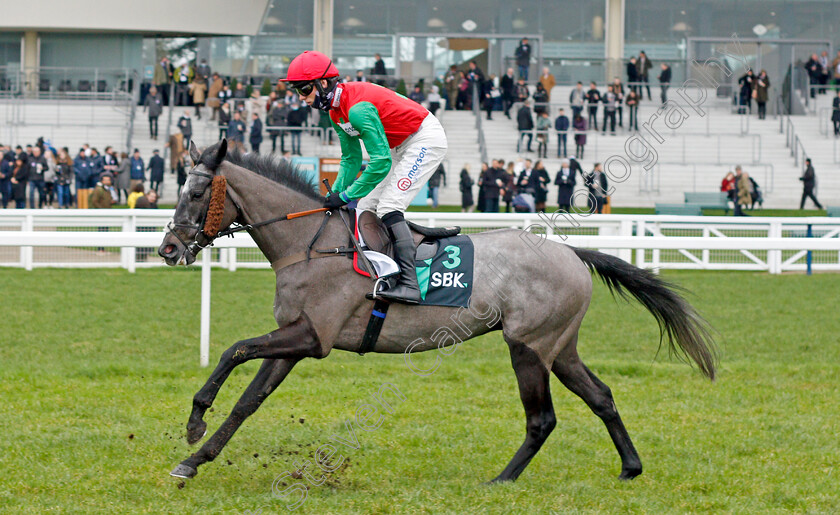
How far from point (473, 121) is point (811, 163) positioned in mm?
8580

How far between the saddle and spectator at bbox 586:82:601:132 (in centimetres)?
2026

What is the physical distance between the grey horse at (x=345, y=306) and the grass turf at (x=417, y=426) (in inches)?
12.6

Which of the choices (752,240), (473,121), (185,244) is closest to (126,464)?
(185,244)

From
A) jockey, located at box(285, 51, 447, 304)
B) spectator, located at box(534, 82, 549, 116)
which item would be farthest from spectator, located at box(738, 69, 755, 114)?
jockey, located at box(285, 51, 447, 304)

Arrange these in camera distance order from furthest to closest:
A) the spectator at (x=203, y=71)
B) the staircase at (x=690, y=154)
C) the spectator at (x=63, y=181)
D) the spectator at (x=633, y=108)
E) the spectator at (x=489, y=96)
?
the spectator at (x=203, y=71), the spectator at (x=489, y=96), the spectator at (x=633, y=108), the staircase at (x=690, y=154), the spectator at (x=63, y=181)

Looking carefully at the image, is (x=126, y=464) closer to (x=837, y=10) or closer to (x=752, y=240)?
(x=752, y=240)

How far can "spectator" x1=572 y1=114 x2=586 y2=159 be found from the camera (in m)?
23.3

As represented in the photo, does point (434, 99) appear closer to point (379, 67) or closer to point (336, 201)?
point (379, 67)

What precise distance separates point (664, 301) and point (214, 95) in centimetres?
2251

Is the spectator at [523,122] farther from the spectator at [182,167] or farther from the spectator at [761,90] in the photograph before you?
the spectator at [182,167]

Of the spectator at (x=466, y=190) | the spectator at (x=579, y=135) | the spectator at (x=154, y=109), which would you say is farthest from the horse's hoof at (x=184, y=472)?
the spectator at (x=154, y=109)

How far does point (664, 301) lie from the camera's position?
5.27 meters

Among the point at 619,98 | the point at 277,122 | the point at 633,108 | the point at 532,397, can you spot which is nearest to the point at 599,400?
the point at 532,397

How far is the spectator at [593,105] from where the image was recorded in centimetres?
2453
